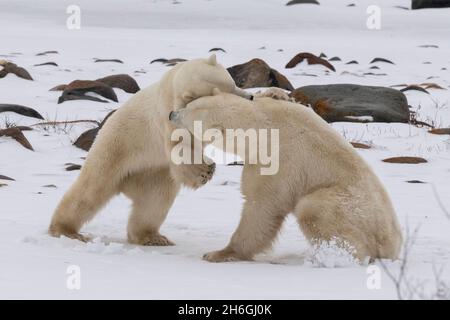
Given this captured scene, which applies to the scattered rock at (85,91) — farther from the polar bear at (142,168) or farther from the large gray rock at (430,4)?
the large gray rock at (430,4)

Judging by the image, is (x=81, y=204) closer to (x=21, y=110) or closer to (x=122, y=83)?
(x=21, y=110)

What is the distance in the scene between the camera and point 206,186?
27.8 feet

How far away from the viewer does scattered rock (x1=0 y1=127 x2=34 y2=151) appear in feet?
32.6

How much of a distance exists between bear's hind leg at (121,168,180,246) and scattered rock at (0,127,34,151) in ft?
12.8

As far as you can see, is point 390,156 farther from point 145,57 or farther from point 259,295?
point 145,57

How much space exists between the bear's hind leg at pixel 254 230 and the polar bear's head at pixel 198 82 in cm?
85

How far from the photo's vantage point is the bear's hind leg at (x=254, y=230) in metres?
5.20

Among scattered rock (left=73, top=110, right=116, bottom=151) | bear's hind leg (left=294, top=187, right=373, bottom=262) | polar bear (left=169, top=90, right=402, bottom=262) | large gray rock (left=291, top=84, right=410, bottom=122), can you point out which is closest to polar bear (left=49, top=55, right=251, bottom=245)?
polar bear (left=169, top=90, right=402, bottom=262)

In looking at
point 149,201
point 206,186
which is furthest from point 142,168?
point 206,186

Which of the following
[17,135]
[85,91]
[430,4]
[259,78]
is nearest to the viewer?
[17,135]

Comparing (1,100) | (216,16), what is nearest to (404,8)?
(216,16)

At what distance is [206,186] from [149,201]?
2.23 meters

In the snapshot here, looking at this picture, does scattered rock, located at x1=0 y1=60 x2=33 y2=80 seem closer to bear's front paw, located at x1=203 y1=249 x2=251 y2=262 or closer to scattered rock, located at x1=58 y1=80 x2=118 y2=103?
scattered rock, located at x1=58 y1=80 x2=118 y2=103

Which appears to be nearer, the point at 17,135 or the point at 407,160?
the point at 407,160
